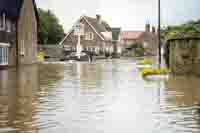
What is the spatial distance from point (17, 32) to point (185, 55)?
1043 inches

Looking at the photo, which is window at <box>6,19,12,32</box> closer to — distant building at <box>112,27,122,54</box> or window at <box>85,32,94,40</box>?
window at <box>85,32,94,40</box>

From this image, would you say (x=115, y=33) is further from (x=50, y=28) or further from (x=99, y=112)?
(x=99, y=112)

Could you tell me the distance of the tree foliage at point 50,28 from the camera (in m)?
110

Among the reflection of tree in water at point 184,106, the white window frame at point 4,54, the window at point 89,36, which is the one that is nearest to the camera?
the reflection of tree in water at point 184,106

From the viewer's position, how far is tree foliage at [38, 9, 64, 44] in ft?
360

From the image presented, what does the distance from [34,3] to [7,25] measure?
12242 mm

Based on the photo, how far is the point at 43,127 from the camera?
→ 992cm

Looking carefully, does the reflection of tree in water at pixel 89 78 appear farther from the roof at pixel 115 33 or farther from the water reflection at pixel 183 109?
the roof at pixel 115 33

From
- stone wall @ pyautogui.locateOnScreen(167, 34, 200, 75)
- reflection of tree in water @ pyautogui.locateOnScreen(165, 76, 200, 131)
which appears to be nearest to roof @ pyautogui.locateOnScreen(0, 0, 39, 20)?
stone wall @ pyautogui.locateOnScreen(167, 34, 200, 75)

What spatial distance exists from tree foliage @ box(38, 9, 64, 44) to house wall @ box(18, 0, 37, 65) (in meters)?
47.9

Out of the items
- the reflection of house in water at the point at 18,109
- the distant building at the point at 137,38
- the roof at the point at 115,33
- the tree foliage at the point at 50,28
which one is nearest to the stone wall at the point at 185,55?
the reflection of house in water at the point at 18,109

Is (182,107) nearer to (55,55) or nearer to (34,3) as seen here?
(34,3)

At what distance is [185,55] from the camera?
2786cm

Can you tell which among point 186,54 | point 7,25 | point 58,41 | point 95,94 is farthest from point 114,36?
point 95,94
